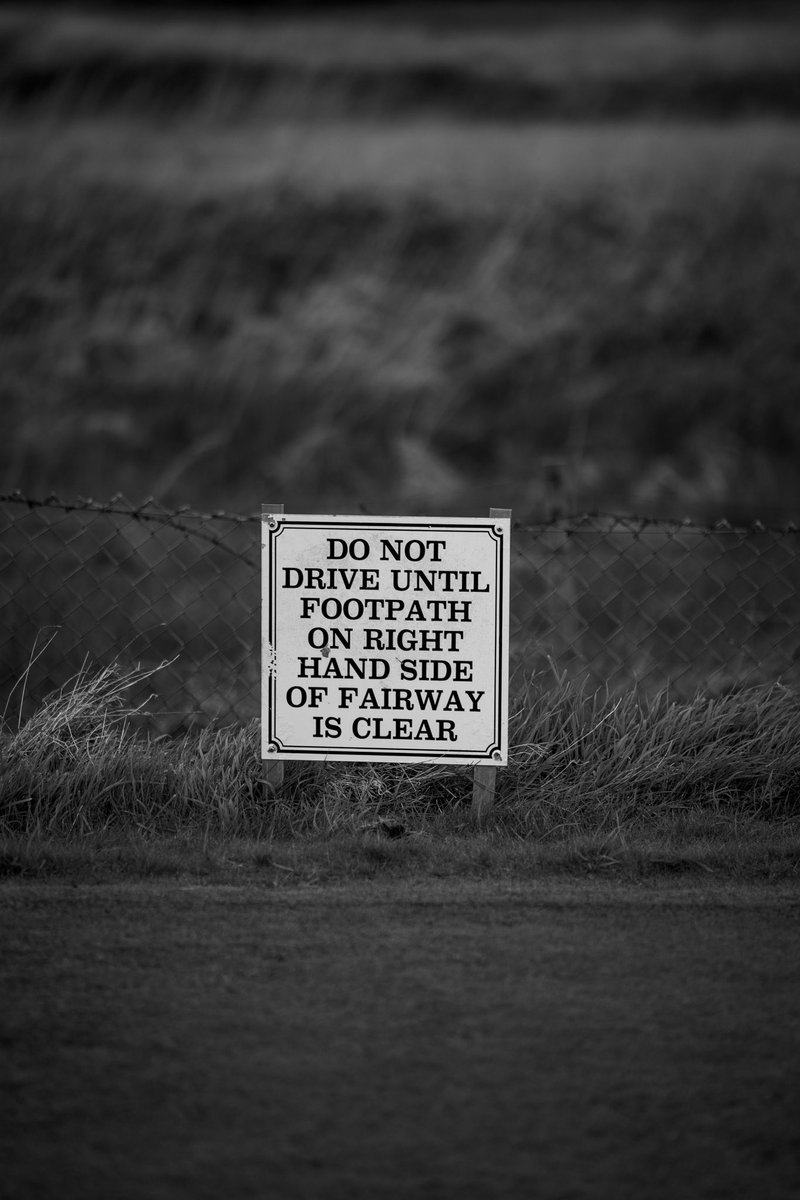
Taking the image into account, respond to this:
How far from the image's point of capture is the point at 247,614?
25.1 ft

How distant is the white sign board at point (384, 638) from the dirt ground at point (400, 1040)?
723mm

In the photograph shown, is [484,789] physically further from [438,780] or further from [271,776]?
[271,776]

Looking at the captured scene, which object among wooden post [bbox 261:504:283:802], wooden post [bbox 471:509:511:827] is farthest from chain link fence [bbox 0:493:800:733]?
wooden post [bbox 471:509:511:827]

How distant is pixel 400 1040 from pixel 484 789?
174 cm

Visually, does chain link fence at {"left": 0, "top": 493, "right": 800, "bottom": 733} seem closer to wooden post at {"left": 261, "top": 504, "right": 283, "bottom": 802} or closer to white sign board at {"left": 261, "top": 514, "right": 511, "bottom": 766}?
wooden post at {"left": 261, "top": 504, "right": 283, "bottom": 802}

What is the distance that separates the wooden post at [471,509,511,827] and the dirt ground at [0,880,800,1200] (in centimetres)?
59

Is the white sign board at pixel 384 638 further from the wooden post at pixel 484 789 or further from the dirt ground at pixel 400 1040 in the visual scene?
the dirt ground at pixel 400 1040

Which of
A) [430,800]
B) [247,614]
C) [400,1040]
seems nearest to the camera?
[400,1040]

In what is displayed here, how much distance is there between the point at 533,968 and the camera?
3250mm

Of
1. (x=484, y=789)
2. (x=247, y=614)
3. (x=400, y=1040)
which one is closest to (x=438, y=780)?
(x=484, y=789)

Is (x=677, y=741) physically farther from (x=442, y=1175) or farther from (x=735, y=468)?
(x=735, y=468)

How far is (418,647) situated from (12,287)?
1301 centimetres

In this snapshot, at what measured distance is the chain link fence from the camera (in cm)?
567

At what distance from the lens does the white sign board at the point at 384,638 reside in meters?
4.53
